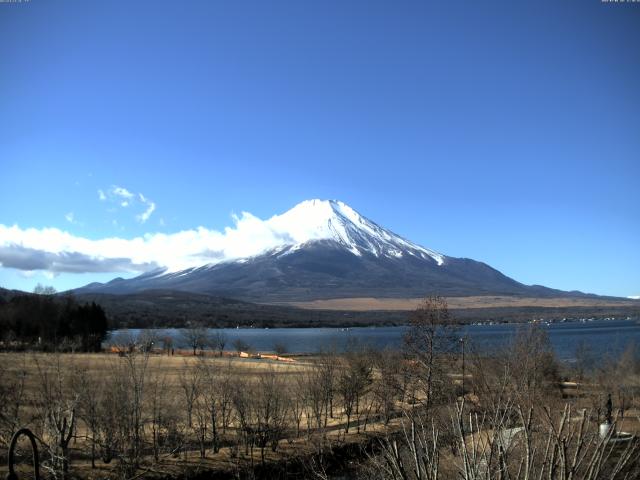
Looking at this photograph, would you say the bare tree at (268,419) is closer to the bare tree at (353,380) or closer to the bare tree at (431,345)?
the bare tree at (353,380)

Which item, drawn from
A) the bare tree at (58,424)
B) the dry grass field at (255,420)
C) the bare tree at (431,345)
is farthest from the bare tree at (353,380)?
the bare tree at (58,424)

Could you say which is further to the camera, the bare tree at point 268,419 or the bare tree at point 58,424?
the bare tree at point 268,419

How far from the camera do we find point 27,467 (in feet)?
74.8

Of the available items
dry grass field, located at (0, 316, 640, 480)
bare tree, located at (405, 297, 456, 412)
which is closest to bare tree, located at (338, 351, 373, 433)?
dry grass field, located at (0, 316, 640, 480)

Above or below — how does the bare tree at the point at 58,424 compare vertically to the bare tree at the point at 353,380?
above

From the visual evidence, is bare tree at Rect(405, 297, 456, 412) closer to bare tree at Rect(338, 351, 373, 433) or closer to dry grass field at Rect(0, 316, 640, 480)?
dry grass field at Rect(0, 316, 640, 480)

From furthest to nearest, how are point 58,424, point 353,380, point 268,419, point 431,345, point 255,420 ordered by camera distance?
point 353,380
point 255,420
point 431,345
point 268,419
point 58,424

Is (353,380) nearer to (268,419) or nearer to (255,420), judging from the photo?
(255,420)

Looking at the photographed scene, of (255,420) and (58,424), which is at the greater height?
(58,424)

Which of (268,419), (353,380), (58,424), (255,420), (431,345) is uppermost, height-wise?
(431,345)

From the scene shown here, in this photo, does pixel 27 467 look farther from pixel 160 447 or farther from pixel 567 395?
pixel 567 395

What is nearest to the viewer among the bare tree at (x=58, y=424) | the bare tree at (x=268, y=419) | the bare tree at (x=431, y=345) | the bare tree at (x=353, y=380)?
the bare tree at (x=58, y=424)

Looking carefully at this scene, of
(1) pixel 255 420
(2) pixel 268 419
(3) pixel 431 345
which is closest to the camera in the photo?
(2) pixel 268 419

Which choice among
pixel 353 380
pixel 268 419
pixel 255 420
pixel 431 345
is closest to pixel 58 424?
pixel 268 419
